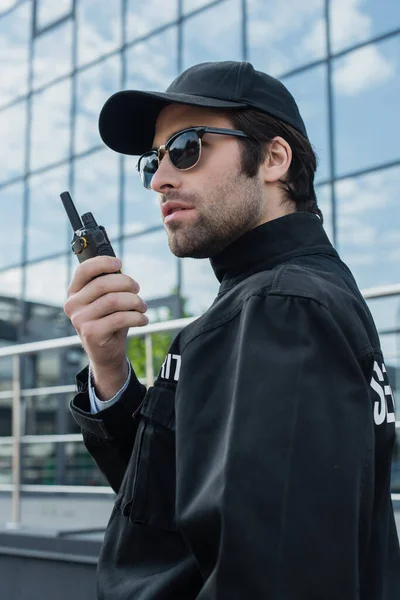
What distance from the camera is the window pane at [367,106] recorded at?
9414mm

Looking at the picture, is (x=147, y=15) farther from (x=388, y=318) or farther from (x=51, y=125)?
(x=388, y=318)

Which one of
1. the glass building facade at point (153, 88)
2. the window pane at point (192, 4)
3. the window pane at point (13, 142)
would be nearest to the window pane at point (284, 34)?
the glass building facade at point (153, 88)

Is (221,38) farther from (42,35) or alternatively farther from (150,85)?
(42,35)

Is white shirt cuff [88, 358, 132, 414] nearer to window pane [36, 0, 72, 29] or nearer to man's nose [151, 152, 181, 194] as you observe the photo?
man's nose [151, 152, 181, 194]

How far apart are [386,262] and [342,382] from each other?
28.1 ft

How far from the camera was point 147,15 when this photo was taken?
12.8 metres

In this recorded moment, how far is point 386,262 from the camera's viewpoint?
365 inches

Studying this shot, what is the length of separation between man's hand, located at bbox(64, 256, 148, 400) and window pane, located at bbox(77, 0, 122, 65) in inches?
507

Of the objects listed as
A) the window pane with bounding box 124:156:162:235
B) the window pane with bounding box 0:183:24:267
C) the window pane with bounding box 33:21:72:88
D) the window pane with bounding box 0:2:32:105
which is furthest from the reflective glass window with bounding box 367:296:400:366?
the window pane with bounding box 0:2:32:105

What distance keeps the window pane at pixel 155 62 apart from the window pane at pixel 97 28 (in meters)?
0.70

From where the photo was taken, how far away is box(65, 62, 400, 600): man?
3.20ft

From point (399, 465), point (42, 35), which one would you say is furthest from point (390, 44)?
point (42, 35)

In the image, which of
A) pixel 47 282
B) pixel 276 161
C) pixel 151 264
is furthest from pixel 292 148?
pixel 47 282

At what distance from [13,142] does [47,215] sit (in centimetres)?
216
